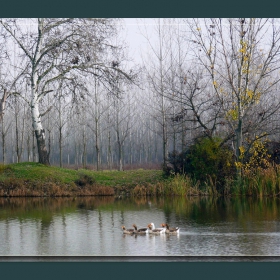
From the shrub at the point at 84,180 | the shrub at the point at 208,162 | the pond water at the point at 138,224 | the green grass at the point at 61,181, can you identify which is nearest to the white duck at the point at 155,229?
the pond water at the point at 138,224

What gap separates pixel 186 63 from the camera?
34094 millimetres

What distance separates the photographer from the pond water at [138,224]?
1220 cm

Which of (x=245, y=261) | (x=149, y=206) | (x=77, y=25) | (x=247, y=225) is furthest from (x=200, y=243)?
(x=77, y=25)

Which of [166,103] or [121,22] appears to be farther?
[166,103]

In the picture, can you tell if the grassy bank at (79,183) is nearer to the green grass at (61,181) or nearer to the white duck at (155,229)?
the green grass at (61,181)

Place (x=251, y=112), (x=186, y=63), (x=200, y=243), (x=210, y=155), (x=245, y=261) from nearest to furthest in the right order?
(x=245, y=261), (x=200, y=243), (x=210, y=155), (x=251, y=112), (x=186, y=63)

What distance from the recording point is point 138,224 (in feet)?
51.8

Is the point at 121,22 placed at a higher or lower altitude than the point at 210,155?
higher

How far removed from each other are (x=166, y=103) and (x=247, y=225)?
2013 centimetres

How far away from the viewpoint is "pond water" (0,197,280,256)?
12203 mm

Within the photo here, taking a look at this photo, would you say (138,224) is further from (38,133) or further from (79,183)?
(38,133)

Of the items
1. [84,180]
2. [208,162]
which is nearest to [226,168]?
[208,162]

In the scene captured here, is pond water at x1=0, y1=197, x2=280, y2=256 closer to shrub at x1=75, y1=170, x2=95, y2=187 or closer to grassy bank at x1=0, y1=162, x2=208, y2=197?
grassy bank at x1=0, y1=162, x2=208, y2=197

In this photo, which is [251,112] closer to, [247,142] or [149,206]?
[247,142]
